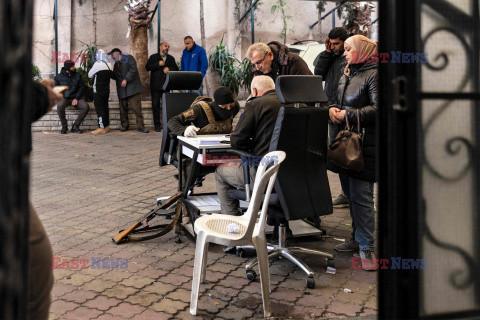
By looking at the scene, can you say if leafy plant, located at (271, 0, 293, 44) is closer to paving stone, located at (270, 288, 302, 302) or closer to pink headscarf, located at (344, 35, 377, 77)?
pink headscarf, located at (344, 35, 377, 77)

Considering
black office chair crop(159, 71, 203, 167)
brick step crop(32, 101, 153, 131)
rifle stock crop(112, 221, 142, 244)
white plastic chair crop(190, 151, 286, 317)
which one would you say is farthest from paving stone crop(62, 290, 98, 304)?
brick step crop(32, 101, 153, 131)

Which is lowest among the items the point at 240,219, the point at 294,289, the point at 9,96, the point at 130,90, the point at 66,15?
the point at 294,289

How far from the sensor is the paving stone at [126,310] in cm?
352

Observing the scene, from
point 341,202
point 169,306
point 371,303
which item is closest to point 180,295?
point 169,306

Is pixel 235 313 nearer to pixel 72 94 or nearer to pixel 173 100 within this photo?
pixel 173 100

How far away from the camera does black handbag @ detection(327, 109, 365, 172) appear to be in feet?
14.0

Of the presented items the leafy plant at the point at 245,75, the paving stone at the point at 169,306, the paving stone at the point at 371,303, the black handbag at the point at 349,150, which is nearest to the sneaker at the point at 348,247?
the black handbag at the point at 349,150

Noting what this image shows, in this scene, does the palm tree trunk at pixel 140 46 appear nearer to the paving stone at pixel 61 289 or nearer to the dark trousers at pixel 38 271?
the paving stone at pixel 61 289

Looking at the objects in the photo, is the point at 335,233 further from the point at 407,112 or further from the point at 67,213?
the point at 407,112

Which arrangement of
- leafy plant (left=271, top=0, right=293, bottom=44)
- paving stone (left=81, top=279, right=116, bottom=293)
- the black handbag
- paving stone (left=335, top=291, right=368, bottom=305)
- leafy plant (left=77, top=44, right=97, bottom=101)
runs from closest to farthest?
1. paving stone (left=335, top=291, right=368, bottom=305)
2. paving stone (left=81, top=279, right=116, bottom=293)
3. the black handbag
4. leafy plant (left=77, top=44, right=97, bottom=101)
5. leafy plant (left=271, top=0, right=293, bottom=44)

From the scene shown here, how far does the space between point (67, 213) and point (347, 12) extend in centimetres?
1195

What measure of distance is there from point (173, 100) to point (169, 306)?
3115 mm

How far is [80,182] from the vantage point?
7766mm

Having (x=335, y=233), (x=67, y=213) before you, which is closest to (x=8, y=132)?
(x=335, y=233)
